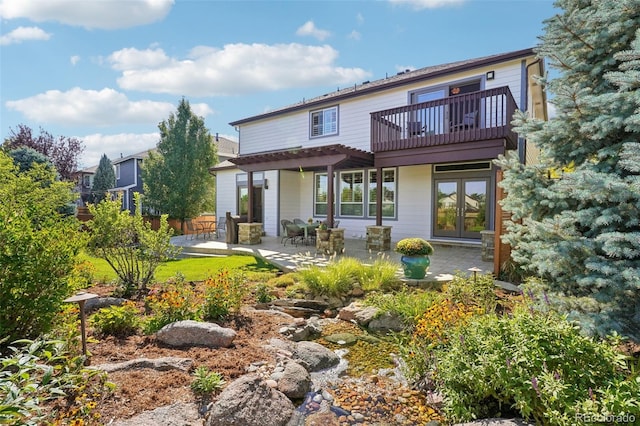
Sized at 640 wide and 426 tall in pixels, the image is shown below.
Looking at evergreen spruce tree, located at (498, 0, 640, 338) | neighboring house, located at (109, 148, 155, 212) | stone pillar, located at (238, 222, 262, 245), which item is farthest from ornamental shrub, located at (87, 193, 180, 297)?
neighboring house, located at (109, 148, 155, 212)

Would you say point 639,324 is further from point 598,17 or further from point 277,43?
point 277,43

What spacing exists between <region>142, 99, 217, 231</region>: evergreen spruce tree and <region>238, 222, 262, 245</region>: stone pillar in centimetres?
703

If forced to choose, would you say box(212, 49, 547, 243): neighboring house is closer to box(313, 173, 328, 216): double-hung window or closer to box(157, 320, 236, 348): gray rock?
box(313, 173, 328, 216): double-hung window

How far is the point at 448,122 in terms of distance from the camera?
9.49 m

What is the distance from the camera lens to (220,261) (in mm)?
9500

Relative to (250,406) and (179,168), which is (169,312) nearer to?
(250,406)

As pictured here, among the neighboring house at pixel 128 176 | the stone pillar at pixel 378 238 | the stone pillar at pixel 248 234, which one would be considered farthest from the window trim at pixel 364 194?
the neighboring house at pixel 128 176

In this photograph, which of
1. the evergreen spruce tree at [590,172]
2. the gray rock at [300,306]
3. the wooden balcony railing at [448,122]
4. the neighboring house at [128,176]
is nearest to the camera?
Answer: the evergreen spruce tree at [590,172]

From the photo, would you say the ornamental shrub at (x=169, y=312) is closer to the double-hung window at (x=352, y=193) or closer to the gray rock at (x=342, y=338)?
the gray rock at (x=342, y=338)

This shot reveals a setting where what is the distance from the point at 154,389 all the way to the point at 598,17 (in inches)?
214

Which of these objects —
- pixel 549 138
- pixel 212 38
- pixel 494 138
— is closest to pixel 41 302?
pixel 549 138

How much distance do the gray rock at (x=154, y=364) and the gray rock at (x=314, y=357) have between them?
119 cm

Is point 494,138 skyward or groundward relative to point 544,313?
skyward

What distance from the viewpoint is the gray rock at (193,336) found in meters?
3.76
